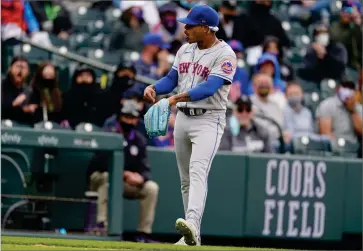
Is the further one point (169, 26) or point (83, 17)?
point (83, 17)

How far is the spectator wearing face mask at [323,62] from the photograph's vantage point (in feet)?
52.6

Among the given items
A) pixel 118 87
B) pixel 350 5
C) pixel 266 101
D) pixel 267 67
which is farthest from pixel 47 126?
pixel 350 5

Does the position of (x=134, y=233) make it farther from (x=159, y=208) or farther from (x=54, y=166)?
(x=54, y=166)

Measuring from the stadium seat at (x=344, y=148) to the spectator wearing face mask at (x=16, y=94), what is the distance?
371 cm

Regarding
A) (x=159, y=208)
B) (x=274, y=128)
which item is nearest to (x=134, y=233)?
(x=159, y=208)

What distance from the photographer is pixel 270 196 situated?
42.6ft

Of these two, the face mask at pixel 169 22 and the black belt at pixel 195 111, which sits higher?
the face mask at pixel 169 22

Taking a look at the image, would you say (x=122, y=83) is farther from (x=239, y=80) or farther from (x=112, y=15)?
(x=112, y=15)

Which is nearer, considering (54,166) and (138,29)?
(54,166)

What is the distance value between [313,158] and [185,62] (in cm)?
470

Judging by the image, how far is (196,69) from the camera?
8805 mm

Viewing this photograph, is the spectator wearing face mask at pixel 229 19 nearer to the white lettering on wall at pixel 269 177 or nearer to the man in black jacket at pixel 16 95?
the white lettering on wall at pixel 269 177

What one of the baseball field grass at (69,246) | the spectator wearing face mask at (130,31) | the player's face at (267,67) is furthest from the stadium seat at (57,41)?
the baseball field grass at (69,246)

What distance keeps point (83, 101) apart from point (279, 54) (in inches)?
166
